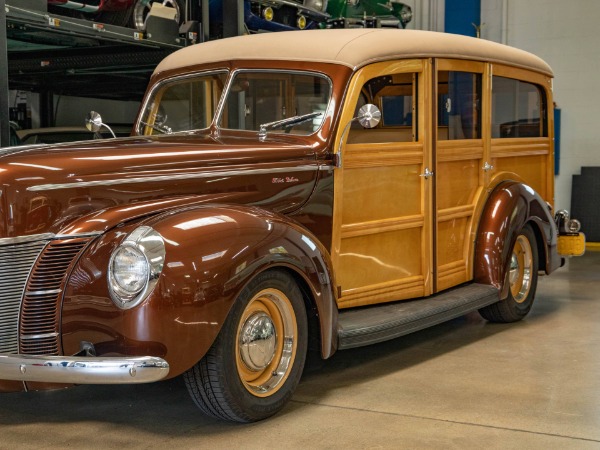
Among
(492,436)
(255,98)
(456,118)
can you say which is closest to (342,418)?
(492,436)

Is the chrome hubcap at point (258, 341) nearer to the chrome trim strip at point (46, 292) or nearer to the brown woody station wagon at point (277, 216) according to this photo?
the brown woody station wagon at point (277, 216)

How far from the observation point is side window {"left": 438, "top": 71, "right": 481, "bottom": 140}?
197 inches

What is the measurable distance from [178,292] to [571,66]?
9299 millimetres

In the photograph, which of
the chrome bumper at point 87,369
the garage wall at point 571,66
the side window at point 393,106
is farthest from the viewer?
the garage wall at point 571,66

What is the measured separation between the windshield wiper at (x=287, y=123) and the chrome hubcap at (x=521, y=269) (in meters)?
1.99

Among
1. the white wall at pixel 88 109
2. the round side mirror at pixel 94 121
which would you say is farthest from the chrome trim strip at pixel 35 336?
the white wall at pixel 88 109

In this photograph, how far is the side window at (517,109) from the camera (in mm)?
5574

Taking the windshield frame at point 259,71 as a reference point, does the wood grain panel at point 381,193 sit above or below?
below

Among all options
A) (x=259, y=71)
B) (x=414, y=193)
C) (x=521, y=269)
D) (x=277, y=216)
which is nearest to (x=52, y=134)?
(x=259, y=71)

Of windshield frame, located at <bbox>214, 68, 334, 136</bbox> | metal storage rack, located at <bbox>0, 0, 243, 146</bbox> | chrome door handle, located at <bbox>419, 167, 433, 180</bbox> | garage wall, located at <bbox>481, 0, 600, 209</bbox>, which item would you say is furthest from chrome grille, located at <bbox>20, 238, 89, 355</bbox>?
garage wall, located at <bbox>481, 0, 600, 209</bbox>

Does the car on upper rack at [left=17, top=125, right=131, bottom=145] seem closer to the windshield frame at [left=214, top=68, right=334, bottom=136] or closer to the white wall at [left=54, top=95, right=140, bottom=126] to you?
the windshield frame at [left=214, top=68, right=334, bottom=136]

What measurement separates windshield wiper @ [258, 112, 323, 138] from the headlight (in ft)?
4.23

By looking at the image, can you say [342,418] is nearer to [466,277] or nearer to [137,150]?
[137,150]

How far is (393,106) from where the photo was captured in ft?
16.3
